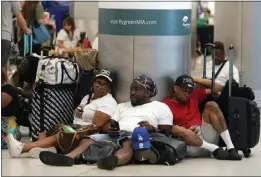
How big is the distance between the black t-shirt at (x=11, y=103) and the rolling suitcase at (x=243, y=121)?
7.89ft

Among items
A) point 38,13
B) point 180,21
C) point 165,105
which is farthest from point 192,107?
point 38,13

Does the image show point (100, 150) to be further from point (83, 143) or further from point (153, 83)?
point (153, 83)

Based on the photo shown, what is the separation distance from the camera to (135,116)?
30.8 feet

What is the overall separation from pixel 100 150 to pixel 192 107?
52.9 inches

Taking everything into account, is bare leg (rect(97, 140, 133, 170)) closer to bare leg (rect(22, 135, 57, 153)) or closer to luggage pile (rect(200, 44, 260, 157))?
bare leg (rect(22, 135, 57, 153))

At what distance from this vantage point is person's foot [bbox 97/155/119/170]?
8.55 meters

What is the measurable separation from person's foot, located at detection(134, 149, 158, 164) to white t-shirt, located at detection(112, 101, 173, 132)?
46 centimetres

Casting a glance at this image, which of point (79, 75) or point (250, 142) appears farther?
point (79, 75)

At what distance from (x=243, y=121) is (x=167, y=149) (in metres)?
1.06

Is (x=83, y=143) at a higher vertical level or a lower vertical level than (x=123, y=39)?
lower

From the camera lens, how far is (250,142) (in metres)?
9.48

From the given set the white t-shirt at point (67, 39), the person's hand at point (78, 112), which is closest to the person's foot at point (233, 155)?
the person's hand at point (78, 112)

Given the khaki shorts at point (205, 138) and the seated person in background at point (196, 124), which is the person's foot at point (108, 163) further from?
the khaki shorts at point (205, 138)

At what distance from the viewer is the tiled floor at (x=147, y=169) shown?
8500mm
